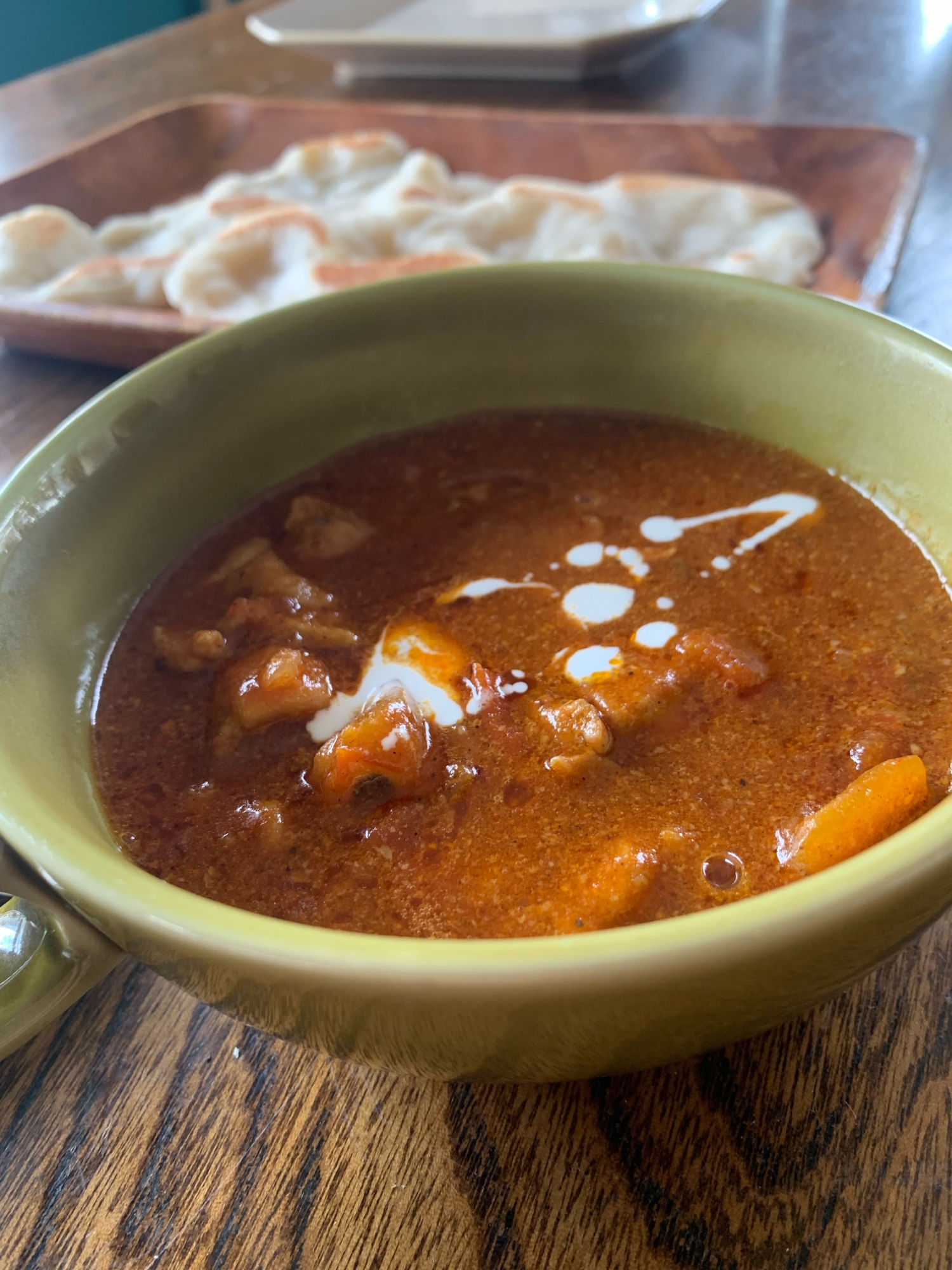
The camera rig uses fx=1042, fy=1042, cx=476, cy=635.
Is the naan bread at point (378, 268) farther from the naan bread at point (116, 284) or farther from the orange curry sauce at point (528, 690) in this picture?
the orange curry sauce at point (528, 690)

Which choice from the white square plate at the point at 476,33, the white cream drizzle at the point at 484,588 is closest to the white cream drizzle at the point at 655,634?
the white cream drizzle at the point at 484,588

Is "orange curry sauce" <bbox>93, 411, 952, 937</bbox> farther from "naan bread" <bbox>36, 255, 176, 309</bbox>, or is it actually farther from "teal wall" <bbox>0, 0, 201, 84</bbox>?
"teal wall" <bbox>0, 0, 201, 84</bbox>

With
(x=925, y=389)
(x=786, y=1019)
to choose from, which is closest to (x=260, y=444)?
(x=925, y=389)

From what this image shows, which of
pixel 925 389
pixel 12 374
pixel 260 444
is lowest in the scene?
pixel 12 374

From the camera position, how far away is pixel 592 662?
3.11 ft

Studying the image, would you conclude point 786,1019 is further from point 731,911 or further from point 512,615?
point 512,615

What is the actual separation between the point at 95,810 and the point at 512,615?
42 cm

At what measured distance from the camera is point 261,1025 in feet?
2.08

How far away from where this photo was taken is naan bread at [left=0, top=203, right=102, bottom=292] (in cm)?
171

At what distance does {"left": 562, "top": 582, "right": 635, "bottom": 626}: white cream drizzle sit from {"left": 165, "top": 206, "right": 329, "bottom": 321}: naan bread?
29.6 inches

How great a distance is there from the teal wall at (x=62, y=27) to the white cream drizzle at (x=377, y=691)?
5.23 m

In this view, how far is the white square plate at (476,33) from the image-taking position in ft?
8.20

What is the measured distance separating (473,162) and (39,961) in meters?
1.95

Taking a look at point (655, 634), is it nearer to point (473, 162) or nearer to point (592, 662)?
point (592, 662)
